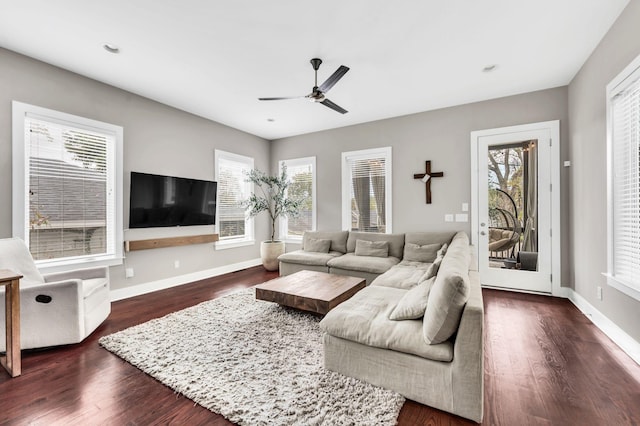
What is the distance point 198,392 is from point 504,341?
2.59 m

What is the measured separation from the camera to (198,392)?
1.80m

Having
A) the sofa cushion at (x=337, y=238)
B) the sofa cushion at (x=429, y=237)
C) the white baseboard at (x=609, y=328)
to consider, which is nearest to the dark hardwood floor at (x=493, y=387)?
the white baseboard at (x=609, y=328)

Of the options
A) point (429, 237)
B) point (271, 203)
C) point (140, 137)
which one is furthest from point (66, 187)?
point (429, 237)

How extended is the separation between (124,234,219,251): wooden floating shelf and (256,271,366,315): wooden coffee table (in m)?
1.98

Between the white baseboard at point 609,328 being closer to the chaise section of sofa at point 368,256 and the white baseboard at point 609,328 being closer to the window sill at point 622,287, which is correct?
the window sill at point 622,287

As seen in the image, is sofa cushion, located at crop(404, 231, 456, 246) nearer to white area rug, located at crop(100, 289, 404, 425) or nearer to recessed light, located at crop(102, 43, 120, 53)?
white area rug, located at crop(100, 289, 404, 425)

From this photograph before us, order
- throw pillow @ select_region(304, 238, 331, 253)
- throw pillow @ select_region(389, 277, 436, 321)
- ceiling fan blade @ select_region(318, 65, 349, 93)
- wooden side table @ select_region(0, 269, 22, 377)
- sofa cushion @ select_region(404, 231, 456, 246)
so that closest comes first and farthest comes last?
throw pillow @ select_region(389, 277, 436, 321), wooden side table @ select_region(0, 269, 22, 377), ceiling fan blade @ select_region(318, 65, 349, 93), sofa cushion @ select_region(404, 231, 456, 246), throw pillow @ select_region(304, 238, 331, 253)

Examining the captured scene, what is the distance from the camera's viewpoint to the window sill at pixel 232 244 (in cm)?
524

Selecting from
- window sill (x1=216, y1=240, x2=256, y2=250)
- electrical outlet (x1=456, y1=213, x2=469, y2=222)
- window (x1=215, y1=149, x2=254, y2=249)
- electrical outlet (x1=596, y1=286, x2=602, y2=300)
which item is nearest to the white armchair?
window sill (x1=216, y1=240, x2=256, y2=250)

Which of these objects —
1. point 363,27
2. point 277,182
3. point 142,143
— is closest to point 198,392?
point 363,27

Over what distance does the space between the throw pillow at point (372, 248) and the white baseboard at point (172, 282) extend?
8.17 feet

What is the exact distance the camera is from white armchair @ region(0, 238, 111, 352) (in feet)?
7.59

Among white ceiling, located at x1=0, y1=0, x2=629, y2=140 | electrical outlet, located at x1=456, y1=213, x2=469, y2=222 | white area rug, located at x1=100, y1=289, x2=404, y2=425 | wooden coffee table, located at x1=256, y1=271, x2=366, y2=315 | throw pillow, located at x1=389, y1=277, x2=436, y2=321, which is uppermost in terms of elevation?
white ceiling, located at x1=0, y1=0, x2=629, y2=140

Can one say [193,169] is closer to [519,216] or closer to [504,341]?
[504,341]
